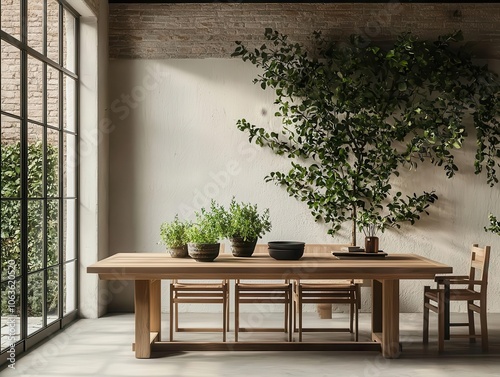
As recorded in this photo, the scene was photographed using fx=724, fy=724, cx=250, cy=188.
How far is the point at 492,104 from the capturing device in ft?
25.1

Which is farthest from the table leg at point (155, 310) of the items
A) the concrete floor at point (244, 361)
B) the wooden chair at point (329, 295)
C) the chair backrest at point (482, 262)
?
the chair backrest at point (482, 262)

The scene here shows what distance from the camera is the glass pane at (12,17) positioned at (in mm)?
5277

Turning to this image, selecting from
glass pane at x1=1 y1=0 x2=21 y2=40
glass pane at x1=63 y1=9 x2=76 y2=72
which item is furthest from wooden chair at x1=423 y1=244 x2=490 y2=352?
glass pane at x1=63 y1=9 x2=76 y2=72

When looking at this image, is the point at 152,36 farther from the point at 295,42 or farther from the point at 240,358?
the point at 240,358

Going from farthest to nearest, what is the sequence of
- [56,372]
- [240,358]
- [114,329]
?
[114,329], [240,358], [56,372]

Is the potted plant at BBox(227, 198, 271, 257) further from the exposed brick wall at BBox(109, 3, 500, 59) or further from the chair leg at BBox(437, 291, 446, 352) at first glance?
the exposed brick wall at BBox(109, 3, 500, 59)

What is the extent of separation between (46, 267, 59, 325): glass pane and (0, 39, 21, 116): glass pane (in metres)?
1.63

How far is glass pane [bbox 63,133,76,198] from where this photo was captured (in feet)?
22.9

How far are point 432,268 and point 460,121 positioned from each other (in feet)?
10.0

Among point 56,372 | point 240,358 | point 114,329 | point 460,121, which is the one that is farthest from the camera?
point 460,121

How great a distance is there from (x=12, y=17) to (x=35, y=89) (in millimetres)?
729

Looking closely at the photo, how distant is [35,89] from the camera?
19.5ft

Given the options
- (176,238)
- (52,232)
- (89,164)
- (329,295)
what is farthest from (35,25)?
(329,295)

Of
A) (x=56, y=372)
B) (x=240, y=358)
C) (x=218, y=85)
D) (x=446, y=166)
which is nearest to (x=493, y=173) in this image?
(x=446, y=166)
